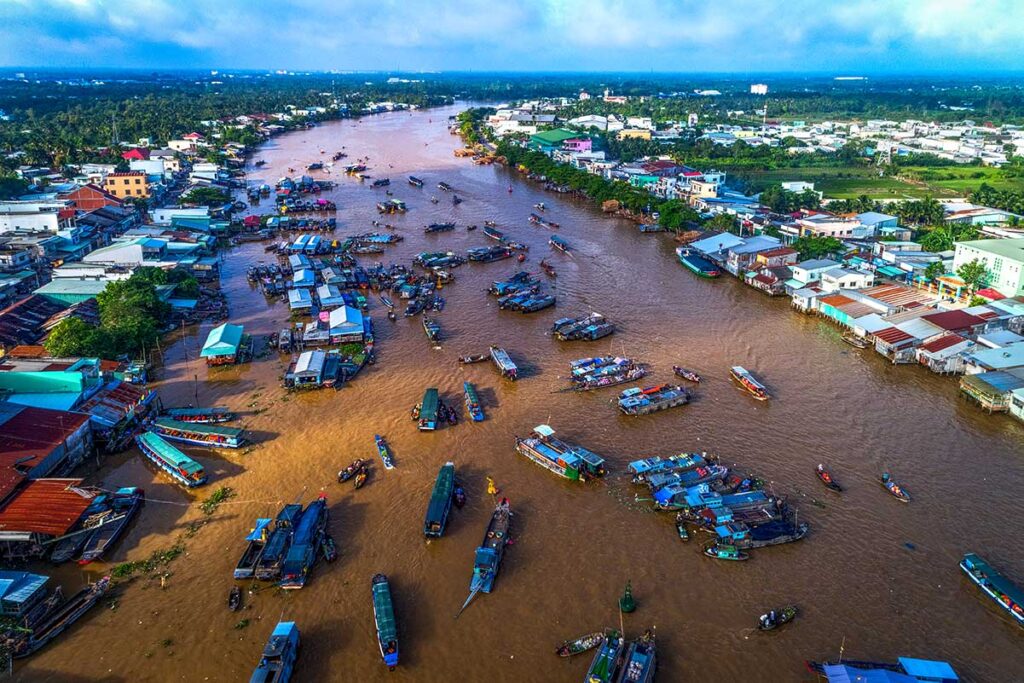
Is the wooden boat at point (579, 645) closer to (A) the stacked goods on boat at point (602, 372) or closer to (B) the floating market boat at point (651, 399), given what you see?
(B) the floating market boat at point (651, 399)

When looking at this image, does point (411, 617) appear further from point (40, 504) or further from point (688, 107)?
point (688, 107)

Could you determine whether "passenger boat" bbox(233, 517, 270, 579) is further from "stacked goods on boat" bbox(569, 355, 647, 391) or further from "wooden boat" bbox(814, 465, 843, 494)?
"wooden boat" bbox(814, 465, 843, 494)

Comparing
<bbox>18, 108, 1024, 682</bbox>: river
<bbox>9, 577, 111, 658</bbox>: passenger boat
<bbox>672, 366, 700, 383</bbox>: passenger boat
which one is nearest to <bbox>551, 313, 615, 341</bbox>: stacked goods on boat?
<bbox>18, 108, 1024, 682</bbox>: river

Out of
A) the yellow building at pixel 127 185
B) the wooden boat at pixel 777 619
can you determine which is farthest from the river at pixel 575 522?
the yellow building at pixel 127 185

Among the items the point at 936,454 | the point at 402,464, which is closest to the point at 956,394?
the point at 936,454

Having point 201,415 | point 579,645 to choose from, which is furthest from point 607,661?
point 201,415

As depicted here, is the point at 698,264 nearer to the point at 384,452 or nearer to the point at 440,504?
the point at 384,452
